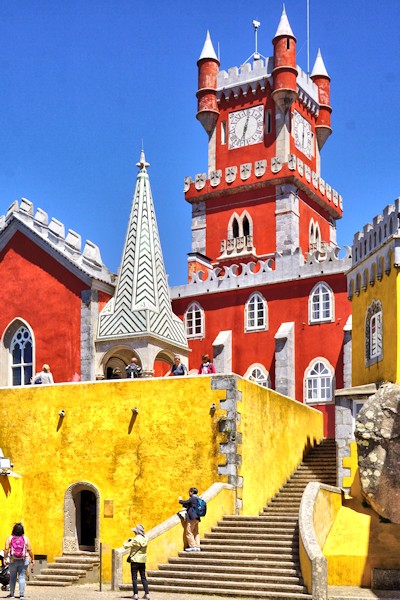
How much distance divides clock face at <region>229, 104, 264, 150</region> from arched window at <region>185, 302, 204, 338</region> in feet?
35.2

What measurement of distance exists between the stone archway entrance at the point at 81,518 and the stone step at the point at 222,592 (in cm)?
442

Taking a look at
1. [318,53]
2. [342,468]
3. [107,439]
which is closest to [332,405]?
[342,468]

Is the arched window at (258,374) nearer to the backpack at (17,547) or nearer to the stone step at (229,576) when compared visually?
the stone step at (229,576)

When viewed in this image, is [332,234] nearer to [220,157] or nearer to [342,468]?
[220,157]

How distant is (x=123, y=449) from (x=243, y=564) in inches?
192

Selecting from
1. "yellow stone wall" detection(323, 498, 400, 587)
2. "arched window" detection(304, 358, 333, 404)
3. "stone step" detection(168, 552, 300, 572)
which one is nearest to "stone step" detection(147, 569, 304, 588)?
"stone step" detection(168, 552, 300, 572)

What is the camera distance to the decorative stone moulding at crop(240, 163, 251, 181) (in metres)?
43.5

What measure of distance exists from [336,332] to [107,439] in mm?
13772

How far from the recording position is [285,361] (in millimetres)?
35031

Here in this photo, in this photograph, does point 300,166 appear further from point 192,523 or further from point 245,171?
point 192,523

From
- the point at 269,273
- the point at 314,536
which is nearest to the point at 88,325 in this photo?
the point at 269,273

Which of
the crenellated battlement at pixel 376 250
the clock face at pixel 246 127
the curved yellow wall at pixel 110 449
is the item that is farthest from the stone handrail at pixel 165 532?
the clock face at pixel 246 127

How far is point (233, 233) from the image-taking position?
4394 cm

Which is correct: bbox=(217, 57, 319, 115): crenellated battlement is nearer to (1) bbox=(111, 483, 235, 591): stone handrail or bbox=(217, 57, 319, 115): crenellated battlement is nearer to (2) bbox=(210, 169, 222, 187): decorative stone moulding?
(2) bbox=(210, 169, 222, 187): decorative stone moulding
